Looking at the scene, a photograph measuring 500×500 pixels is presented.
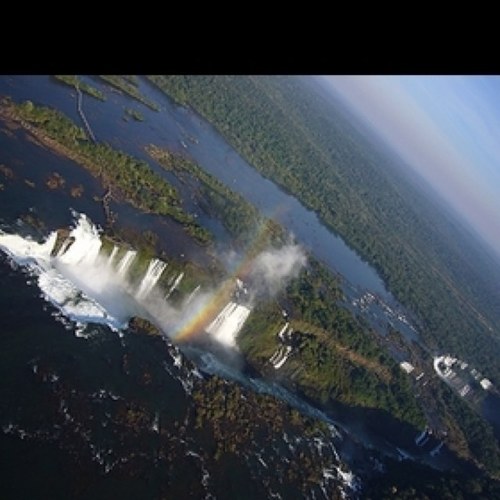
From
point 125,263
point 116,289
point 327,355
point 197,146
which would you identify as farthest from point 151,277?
point 197,146

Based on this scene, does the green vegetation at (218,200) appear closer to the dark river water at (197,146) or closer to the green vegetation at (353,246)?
the dark river water at (197,146)

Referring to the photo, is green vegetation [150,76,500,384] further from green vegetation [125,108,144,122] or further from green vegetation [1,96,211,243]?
green vegetation [1,96,211,243]

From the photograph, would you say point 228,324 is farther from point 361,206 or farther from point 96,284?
point 361,206

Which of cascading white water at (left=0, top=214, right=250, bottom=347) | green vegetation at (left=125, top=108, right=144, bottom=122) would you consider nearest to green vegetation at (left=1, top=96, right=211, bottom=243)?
cascading white water at (left=0, top=214, right=250, bottom=347)

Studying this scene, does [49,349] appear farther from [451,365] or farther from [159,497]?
[451,365]
